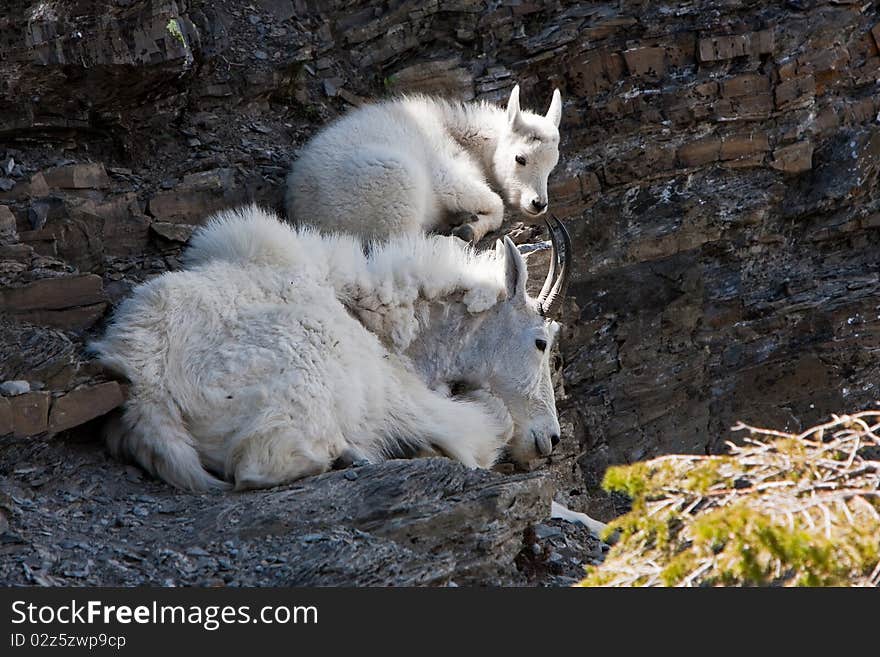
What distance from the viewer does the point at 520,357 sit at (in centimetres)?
696

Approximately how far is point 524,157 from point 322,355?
366 centimetres

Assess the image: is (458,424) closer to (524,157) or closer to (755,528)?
(755,528)

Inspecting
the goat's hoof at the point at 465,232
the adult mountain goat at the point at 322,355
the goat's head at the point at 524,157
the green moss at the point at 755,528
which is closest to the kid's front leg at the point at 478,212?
the goat's hoof at the point at 465,232

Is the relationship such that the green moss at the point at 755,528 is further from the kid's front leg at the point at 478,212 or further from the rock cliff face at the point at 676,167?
the rock cliff face at the point at 676,167

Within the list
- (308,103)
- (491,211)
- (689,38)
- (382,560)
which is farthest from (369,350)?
(689,38)

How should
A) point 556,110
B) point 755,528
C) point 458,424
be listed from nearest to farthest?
point 755,528, point 458,424, point 556,110

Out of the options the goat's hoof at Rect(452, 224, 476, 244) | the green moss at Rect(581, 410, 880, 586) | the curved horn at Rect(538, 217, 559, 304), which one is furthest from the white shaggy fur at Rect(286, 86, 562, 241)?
the green moss at Rect(581, 410, 880, 586)

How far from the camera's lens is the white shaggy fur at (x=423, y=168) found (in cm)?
789

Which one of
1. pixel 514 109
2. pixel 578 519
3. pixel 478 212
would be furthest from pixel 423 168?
pixel 578 519

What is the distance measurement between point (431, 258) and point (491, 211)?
1.86 metres

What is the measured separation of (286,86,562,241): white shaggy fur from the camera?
7.89 meters

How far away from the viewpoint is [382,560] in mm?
4875

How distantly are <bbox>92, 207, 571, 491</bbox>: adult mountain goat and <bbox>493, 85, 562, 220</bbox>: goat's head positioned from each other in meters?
1.47

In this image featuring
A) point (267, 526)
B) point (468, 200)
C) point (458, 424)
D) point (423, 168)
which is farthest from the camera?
point (468, 200)
